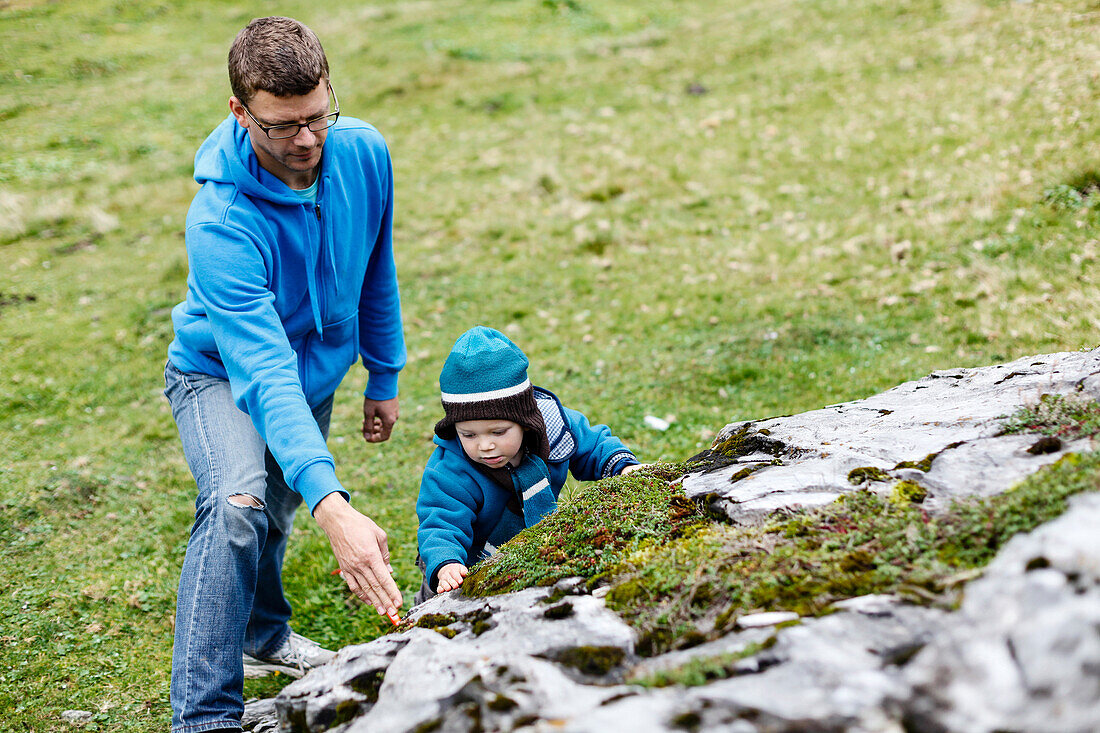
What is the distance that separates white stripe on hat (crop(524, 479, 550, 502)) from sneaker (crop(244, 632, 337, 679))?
7.09 feet

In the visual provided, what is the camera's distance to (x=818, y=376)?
8422 mm

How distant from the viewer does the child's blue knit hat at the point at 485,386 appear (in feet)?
14.3

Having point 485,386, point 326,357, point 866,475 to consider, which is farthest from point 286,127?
point 866,475

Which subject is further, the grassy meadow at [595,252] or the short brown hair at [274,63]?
the grassy meadow at [595,252]

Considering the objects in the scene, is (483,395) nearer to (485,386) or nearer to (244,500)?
(485,386)

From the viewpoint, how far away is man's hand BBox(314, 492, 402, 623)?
139 inches

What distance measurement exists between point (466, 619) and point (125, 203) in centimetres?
1810

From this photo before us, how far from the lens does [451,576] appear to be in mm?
3854

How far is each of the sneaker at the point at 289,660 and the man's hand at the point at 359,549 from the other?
7.55ft

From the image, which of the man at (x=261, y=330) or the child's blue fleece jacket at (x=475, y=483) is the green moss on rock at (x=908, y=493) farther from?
the man at (x=261, y=330)

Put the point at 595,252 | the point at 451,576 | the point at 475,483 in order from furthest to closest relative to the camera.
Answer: the point at 595,252, the point at 475,483, the point at 451,576

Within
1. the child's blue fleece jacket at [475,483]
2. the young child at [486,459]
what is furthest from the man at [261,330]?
the young child at [486,459]

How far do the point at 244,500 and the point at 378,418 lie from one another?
187cm

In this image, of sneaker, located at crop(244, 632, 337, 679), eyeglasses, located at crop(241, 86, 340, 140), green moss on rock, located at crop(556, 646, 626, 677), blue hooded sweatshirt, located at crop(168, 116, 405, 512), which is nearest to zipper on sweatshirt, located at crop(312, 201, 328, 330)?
blue hooded sweatshirt, located at crop(168, 116, 405, 512)
